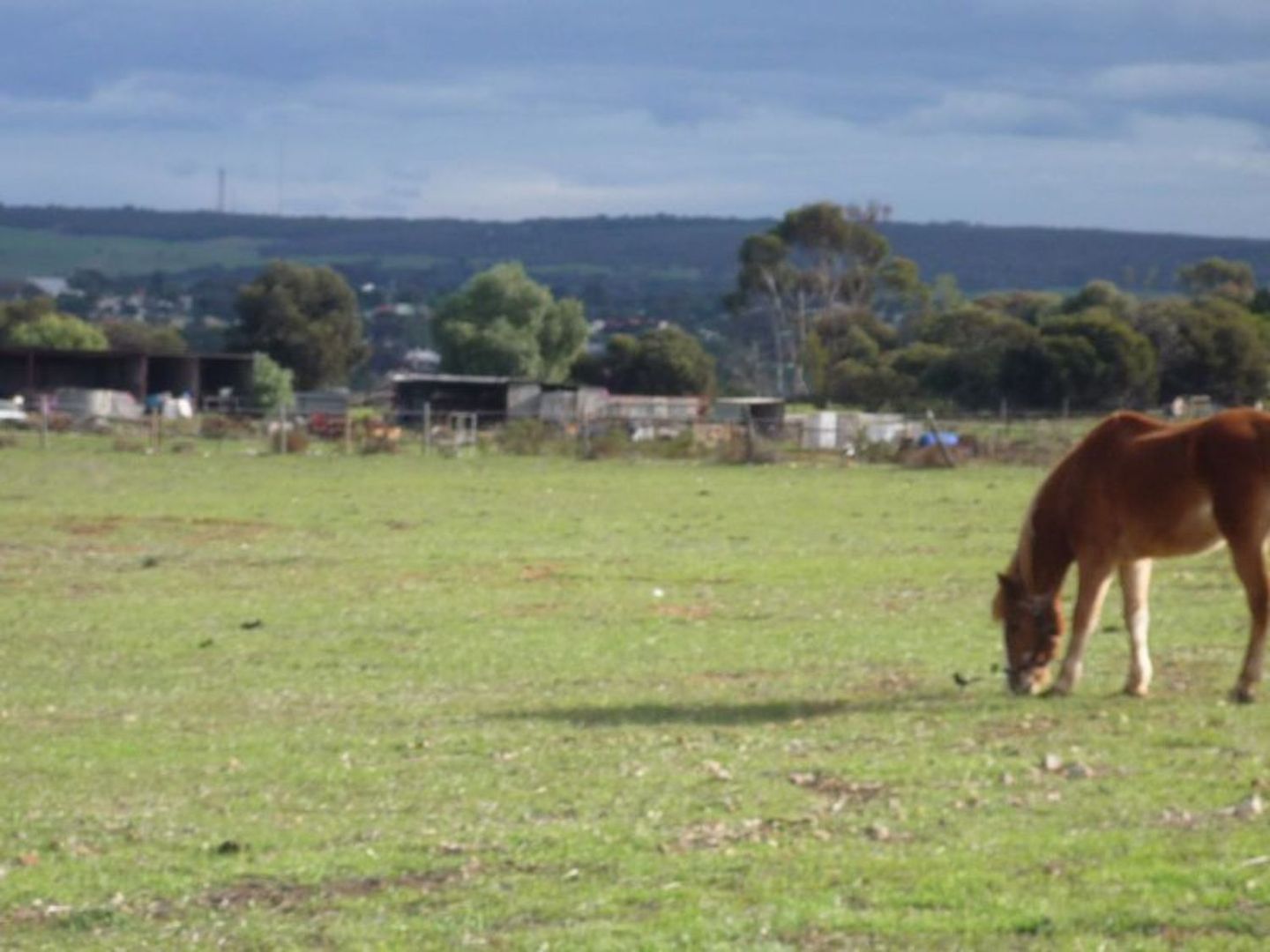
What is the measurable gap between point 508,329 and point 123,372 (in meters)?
20.8

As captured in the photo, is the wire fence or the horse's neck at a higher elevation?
the horse's neck

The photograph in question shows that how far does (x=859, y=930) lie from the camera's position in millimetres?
7754

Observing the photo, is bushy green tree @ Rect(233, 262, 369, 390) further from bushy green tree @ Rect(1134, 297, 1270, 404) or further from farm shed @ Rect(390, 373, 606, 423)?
bushy green tree @ Rect(1134, 297, 1270, 404)

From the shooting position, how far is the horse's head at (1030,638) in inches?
563

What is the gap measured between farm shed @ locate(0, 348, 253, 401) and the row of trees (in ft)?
90.1

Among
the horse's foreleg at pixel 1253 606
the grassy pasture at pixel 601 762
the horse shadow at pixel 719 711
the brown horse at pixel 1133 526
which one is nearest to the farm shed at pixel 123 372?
the grassy pasture at pixel 601 762

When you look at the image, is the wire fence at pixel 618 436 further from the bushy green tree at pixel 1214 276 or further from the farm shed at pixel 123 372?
the bushy green tree at pixel 1214 276

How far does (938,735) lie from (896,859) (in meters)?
3.59

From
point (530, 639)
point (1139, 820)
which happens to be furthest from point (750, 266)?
point (1139, 820)

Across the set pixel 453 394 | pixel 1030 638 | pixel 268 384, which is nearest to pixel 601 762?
pixel 1030 638

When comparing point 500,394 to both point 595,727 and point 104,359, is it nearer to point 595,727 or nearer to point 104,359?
point 104,359

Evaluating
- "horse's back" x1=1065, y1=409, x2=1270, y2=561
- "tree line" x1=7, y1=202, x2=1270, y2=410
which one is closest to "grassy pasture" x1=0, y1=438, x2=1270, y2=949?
"horse's back" x1=1065, y1=409, x2=1270, y2=561

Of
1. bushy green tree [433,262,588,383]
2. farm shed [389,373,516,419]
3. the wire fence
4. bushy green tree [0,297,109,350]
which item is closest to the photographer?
the wire fence

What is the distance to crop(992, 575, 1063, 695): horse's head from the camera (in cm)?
1431
